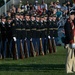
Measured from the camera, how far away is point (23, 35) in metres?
23.7

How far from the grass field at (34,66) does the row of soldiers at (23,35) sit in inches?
25.7

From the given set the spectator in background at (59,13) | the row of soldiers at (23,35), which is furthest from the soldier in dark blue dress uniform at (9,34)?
the spectator in background at (59,13)

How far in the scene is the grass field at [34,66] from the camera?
1861cm

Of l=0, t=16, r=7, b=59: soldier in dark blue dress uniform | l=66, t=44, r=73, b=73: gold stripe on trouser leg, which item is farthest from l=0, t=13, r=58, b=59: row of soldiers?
l=66, t=44, r=73, b=73: gold stripe on trouser leg

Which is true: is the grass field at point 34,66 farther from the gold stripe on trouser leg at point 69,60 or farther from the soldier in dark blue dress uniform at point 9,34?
the soldier in dark blue dress uniform at point 9,34

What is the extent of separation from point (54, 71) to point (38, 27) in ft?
20.1

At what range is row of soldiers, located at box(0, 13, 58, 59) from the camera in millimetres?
23453

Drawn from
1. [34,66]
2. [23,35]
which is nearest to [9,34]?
[23,35]

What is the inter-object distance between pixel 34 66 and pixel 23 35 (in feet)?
11.5

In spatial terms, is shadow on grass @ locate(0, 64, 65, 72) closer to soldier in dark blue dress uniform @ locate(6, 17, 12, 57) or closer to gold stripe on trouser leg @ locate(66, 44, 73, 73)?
gold stripe on trouser leg @ locate(66, 44, 73, 73)

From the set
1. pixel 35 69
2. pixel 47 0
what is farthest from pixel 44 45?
pixel 47 0

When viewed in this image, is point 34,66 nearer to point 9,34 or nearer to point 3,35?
point 9,34

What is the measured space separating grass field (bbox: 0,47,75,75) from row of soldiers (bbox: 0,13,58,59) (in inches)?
25.7

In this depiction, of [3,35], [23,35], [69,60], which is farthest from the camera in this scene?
[3,35]
